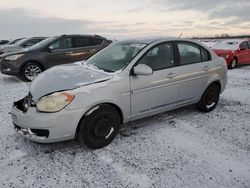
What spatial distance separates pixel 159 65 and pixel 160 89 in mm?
418

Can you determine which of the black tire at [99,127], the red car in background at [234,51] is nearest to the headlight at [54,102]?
the black tire at [99,127]

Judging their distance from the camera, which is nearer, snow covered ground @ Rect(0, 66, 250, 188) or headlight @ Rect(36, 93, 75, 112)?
snow covered ground @ Rect(0, 66, 250, 188)

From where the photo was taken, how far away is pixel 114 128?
13.6 ft

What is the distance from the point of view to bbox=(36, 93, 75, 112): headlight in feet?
12.0

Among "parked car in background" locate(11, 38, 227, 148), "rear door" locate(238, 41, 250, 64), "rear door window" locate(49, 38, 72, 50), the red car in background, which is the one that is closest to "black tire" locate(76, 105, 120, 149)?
"parked car in background" locate(11, 38, 227, 148)

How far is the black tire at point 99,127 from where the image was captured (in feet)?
12.6

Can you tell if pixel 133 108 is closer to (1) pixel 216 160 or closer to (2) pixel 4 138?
(1) pixel 216 160

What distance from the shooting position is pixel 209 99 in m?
5.75

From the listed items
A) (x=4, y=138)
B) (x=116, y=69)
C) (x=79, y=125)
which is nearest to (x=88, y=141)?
(x=79, y=125)

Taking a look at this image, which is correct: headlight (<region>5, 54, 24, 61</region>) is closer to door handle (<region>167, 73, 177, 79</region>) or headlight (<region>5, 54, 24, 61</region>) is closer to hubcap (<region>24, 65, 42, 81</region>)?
hubcap (<region>24, 65, 42, 81</region>)

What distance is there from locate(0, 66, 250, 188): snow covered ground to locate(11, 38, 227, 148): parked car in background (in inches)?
11.8

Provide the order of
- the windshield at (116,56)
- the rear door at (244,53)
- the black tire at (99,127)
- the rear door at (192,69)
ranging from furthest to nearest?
the rear door at (244,53), the rear door at (192,69), the windshield at (116,56), the black tire at (99,127)

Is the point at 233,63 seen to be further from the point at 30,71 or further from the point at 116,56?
the point at 116,56

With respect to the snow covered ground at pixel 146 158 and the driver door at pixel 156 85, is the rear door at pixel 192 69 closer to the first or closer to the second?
the driver door at pixel 156 85
